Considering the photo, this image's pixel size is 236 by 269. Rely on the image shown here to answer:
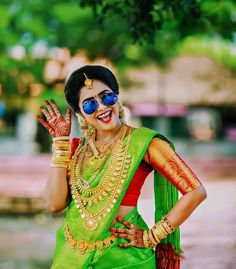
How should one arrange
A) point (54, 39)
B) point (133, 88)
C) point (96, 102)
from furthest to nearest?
point (133, 88) < point (54, 39) < point (96, 102)

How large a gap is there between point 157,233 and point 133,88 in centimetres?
2589

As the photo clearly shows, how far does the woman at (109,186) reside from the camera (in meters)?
2.49

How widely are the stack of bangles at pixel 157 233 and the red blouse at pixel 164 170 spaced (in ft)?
0.46

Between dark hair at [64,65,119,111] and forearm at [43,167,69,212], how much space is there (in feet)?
1.14

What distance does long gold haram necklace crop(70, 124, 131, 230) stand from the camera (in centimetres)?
251

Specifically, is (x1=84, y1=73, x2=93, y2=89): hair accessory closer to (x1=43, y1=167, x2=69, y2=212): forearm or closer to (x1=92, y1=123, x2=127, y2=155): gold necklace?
(x1=92, y1=123, x2=127, y2=155): gold necklace

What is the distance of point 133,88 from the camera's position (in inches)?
1112

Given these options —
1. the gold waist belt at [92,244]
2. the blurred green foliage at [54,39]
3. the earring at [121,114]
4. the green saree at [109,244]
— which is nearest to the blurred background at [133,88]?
the blurred green foliage at [54,39]

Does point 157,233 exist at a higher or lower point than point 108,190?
lower

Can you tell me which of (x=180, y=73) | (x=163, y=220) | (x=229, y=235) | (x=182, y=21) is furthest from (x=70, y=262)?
(x=180, y=73)

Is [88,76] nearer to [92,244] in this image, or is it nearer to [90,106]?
[90,106]

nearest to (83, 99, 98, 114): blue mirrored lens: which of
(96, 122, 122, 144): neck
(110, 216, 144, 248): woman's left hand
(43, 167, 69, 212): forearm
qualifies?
(96, 122, 122, 144): neck

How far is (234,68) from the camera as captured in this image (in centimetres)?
3078

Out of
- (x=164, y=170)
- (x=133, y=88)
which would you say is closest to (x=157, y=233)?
(x=164, y=170)
